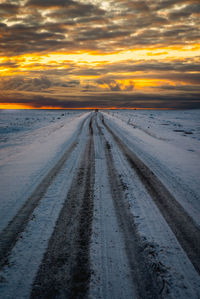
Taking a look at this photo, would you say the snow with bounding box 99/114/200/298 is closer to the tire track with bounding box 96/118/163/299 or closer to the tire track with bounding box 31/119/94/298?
the tire track with bounding box 96/118/163/299

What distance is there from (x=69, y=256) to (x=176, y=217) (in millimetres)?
2731

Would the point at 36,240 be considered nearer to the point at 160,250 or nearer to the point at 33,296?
the point at 33,296

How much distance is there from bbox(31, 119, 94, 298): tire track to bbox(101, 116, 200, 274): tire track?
1851 mm

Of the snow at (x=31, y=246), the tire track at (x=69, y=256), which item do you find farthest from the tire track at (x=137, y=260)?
the snow at (x=31, y=246)

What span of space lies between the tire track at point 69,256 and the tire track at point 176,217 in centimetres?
185

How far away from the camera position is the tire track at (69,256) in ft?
8.38

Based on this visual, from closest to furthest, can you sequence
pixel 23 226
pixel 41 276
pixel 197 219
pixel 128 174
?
pixel 41 276, pixel 23 226, pixel 197 219, pixel 128 174

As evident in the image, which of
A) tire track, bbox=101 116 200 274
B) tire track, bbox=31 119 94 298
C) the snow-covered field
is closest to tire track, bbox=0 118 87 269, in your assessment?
the snow-covered field

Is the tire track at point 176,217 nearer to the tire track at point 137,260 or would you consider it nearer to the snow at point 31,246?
the tire track at point 137,260

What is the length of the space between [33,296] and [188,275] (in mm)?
2327

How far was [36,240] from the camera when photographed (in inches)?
140

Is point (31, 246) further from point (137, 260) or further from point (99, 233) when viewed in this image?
point (137, 260)

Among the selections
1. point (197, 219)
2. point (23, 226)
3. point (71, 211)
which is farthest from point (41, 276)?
point (197, 219)

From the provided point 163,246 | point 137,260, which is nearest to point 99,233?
point 137,260
